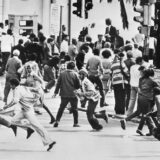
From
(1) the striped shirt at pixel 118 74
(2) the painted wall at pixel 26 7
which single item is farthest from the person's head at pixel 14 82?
(2) the painted wall at pixel 26 7

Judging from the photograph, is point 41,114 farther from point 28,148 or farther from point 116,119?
point 28,148

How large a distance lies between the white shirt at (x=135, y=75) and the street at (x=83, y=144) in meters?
1.02

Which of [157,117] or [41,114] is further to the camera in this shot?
[41,114]

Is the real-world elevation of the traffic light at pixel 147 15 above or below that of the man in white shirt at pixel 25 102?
above

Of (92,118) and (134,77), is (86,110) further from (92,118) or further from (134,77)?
(134,77)

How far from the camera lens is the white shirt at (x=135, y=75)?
20.2 m

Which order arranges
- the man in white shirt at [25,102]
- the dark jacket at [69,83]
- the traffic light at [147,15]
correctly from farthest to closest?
1. the traffic light at [147,15]
2. the dark jacket at [69,83]
3. the man in white shirt at [25,102]

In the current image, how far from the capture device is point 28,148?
15.4 metres

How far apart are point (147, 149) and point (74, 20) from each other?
3189cm

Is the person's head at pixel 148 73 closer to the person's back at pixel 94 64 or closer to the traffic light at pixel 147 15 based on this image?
the person's back at pixel 94 64

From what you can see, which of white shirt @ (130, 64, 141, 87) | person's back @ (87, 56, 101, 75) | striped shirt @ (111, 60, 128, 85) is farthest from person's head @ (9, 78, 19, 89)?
person's back @ (87, 56, 101, 75)

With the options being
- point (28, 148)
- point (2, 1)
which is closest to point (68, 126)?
point (28, 148)

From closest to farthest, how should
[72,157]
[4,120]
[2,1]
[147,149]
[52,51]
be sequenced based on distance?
[72,157], [147,149], [4,120], [52,51], [2,1]

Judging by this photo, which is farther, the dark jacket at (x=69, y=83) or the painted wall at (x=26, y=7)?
the painted wall at (x=26, y=7)
